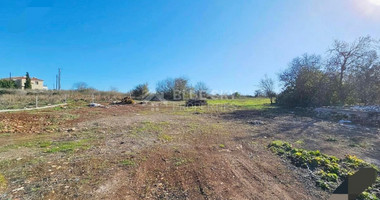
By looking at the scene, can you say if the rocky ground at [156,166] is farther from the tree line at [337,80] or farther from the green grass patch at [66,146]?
the tree line at [337,80]

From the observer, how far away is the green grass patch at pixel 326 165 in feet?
8.80

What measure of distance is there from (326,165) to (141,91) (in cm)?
2604

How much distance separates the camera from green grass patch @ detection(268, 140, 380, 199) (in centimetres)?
268

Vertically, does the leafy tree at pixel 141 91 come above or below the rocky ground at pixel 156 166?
above

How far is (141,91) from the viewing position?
2678 cm

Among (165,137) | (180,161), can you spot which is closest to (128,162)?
(180,161)

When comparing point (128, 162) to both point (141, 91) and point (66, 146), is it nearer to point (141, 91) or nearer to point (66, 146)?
point (66, 146)

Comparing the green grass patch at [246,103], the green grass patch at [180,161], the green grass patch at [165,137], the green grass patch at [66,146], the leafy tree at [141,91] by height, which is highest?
the leafy tree at [141,91]

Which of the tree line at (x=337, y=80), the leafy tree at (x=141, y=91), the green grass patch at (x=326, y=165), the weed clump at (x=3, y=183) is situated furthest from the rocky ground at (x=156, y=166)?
the leafy tree at (x=141, y=91)

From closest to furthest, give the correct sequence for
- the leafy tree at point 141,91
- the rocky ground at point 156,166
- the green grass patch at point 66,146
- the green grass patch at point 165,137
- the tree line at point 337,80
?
the rocky ground at point 156,166
the green grass patch at point 66,146
the green grass patch at point 165,137
the tree line at point 337,80
the leafy tree at point 141,91

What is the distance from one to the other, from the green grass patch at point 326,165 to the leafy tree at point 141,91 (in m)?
24.8

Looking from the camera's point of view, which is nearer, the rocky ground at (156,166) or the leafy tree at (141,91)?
the rocky ground at (156,166)

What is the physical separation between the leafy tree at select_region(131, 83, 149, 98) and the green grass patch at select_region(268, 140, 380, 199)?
976 inches

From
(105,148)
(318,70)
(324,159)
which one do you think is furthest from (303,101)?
(105,148)
